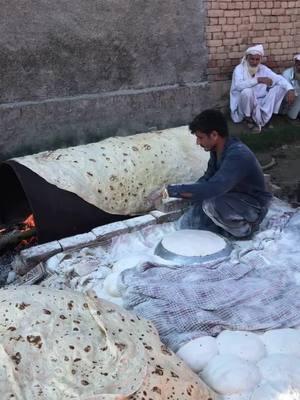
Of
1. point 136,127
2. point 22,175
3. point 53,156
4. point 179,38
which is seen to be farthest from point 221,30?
point 22,175

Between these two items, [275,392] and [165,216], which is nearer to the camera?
[275,392]

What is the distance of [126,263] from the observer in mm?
3744

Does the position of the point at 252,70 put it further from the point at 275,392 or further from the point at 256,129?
the point at 275,392

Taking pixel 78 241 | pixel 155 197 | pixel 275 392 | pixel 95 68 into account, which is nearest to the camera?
pixel 275 392

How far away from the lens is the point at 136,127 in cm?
691

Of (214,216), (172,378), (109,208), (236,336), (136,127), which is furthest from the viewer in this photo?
(136,127)

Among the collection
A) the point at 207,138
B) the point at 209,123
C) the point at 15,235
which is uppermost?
the point at 209,123

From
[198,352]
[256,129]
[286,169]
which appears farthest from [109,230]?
[256,129]

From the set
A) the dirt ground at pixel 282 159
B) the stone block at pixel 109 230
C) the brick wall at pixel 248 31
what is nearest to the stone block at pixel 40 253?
the stone block at pixel 109 230

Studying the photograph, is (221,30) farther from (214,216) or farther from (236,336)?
(236,336)

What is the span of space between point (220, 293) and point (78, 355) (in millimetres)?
1315

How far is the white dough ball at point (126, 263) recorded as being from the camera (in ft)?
12.1

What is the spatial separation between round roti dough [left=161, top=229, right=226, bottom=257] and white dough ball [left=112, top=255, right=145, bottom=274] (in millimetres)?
231

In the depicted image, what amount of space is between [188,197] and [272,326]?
126 cm
